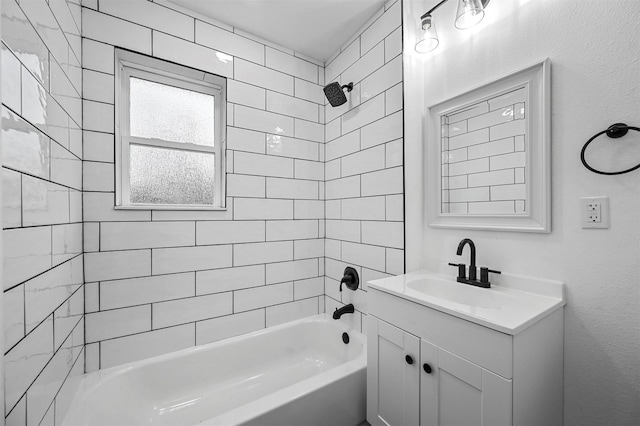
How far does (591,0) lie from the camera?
976mm

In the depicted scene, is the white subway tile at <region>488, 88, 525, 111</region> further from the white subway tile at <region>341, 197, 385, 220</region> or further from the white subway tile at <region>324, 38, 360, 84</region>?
the white subway tile at <region>324, 38, 360, 84</region>

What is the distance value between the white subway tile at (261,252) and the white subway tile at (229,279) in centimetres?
5

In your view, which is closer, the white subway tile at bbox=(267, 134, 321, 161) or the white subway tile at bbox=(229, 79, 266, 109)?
the white subway tile at bbox=(229, 79, 266, 109)

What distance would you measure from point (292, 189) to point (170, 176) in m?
0.81

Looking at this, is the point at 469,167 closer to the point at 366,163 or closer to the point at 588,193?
the point at 588,193

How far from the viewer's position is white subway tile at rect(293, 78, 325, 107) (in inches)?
79.4

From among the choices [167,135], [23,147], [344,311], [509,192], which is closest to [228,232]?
[167,135]

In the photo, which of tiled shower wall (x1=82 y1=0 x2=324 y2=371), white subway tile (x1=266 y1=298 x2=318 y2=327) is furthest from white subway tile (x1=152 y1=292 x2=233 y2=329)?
white subway tile (x1=266 y1=298 x2=318 y2=327)

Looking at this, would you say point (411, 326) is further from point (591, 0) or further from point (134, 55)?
point (134, 55)

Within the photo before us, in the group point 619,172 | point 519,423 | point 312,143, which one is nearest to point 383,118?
point 312,143

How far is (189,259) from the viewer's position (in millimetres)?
1620

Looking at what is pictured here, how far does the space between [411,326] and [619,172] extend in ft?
2.97

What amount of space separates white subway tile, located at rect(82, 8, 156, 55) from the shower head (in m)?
1.09

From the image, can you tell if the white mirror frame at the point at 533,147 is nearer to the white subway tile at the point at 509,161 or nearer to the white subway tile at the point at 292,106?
the white subway tile at the point at 509,161
